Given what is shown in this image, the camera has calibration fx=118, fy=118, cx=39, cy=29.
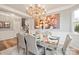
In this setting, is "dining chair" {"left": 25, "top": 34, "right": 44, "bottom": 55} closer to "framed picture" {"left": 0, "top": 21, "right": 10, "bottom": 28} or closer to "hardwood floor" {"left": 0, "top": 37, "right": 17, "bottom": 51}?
"hardwood floor" {"left": 0, "top": 37, "right": 17, "bottom": 51}

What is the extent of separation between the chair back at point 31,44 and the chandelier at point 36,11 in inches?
15.6

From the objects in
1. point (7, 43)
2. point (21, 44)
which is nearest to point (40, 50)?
point (21, 44)

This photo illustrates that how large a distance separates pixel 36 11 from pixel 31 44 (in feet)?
2.00

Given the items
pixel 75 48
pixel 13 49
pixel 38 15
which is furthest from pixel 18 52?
pixel 75 48

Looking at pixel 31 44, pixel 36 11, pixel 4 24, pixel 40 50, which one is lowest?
pixel 40 50

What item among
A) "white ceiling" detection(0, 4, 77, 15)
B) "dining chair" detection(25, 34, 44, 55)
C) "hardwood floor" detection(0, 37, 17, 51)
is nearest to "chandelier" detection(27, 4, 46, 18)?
"white ceiling" detection(0, 4, 77, 15)

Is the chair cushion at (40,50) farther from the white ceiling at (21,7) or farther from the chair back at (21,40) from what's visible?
the white ceiling at (21,7)

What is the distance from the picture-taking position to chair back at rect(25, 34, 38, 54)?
7.02 ft

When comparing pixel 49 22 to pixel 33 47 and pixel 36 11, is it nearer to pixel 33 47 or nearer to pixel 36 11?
pixel 36 11

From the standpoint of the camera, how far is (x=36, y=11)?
210 centimetres

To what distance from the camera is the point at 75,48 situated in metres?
2.12

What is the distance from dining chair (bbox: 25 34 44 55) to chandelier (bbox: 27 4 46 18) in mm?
397

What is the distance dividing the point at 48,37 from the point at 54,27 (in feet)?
0.70

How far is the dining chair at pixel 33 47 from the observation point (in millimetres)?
2139
